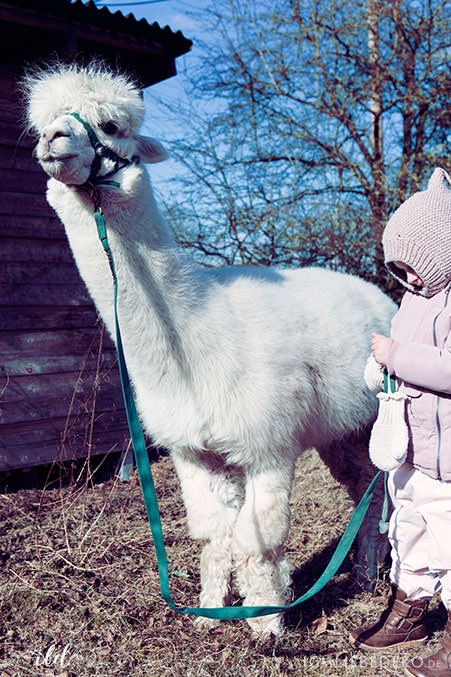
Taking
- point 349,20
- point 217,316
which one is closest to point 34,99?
point 217,316

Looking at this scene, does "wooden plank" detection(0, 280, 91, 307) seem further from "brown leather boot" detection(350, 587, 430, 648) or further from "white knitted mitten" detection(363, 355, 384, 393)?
"brown leather boot" detection(350, 587, 430, 648)

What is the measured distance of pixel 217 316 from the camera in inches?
103

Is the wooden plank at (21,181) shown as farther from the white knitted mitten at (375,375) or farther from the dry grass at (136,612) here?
the white knitted mitten at (375,375)

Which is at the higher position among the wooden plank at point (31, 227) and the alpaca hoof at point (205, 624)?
the wooden plank at point (31, 227)

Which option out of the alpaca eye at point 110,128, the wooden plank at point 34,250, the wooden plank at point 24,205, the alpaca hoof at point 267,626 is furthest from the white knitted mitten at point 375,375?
the wooden plank at point 24,205

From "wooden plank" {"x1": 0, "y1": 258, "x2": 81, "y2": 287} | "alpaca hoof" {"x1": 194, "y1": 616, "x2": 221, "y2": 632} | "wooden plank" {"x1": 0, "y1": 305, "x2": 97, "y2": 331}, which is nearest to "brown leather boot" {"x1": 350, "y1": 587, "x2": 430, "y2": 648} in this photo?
"alpaca hoof" {"x1": 194, "y1": 616, "x2": 221, "y2": 632}

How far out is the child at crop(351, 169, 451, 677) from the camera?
2178 mm

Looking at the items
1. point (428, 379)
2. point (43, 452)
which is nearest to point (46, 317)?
point (43, 452)

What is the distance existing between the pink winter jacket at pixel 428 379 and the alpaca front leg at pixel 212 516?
0.89 m

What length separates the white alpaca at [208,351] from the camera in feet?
7.79

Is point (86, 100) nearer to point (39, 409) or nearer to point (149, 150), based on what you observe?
point (149, 150)

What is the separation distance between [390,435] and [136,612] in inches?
61.1

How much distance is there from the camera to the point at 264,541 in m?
2.56

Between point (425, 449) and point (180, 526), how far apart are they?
93.8 inches
